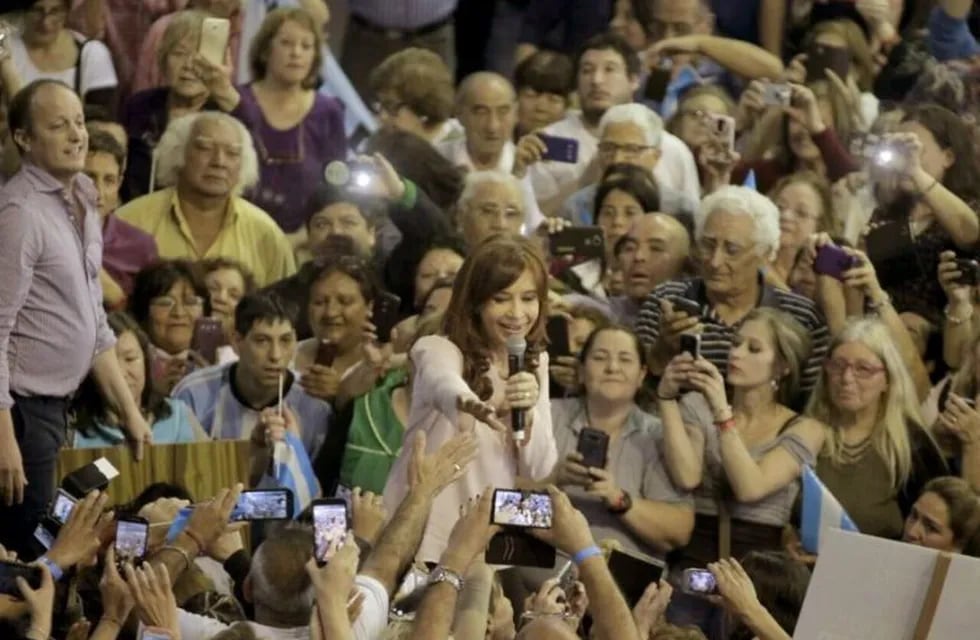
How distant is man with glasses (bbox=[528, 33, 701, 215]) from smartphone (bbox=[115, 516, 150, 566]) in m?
3.53

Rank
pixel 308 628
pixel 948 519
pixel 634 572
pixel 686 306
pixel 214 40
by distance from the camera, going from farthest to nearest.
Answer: pixel 214 40, pixel 686 306, pixel 948 519, pixel 634 572, pixel 308 628

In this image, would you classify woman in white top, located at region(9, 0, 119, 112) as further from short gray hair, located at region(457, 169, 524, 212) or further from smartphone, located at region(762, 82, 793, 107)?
smartphone, located at region(762, 82, 793, 107)

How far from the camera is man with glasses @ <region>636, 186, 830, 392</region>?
27.6 ft

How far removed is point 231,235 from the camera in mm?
9180

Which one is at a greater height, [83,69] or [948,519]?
[83,69]

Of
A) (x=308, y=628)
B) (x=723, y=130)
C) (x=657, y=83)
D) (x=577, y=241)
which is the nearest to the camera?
(x=308, y=628)

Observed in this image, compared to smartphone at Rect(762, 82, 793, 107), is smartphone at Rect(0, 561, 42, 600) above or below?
above

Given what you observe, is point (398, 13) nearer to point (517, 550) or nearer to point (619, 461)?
point (619, 461)

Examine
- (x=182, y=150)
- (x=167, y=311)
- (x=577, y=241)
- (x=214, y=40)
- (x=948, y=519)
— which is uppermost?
(x=214, y=40)

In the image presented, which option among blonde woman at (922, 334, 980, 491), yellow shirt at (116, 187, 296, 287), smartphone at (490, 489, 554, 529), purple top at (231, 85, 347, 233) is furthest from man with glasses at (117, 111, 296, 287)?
smartphone at (490, 489, 554, 529)

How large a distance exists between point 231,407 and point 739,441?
1650 mm

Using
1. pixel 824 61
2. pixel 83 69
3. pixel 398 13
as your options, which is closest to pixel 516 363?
pixel 83 69

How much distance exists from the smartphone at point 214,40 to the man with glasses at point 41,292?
2.01 metres

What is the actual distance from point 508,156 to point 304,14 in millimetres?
922
